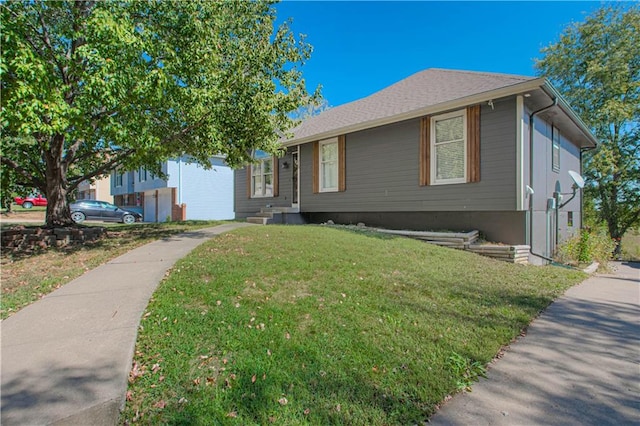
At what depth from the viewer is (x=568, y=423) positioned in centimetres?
218

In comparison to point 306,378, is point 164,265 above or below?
above

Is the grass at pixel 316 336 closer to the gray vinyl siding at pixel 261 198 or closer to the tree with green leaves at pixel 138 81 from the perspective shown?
the tree with green leaves at pixel 138 81

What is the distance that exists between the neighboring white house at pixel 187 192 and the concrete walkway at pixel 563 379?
18.3m

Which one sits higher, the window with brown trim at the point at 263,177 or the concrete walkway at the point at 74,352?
the window with brown trim at the point at 263,177

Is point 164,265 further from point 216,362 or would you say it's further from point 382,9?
point 382,9

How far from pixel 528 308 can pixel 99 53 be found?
733cm

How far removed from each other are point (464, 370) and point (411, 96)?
9.56 m

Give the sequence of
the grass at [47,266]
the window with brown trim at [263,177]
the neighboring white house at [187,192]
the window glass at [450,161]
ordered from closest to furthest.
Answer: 1. the grass at [47,266]
2. the window glass at [450,161]
3. the window with brown trim at [263,177]
4. the neighboring white house at [187,192]

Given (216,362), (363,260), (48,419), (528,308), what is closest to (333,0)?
(363,260)

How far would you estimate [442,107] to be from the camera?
841cm

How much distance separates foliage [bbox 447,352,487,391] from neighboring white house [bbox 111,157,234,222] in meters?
18.4

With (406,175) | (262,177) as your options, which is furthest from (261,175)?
(406,175)

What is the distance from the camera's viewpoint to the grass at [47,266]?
4078 millimetres

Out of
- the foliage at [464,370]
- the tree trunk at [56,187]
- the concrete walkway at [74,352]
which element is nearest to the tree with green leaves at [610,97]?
the foliage at [464,370]
